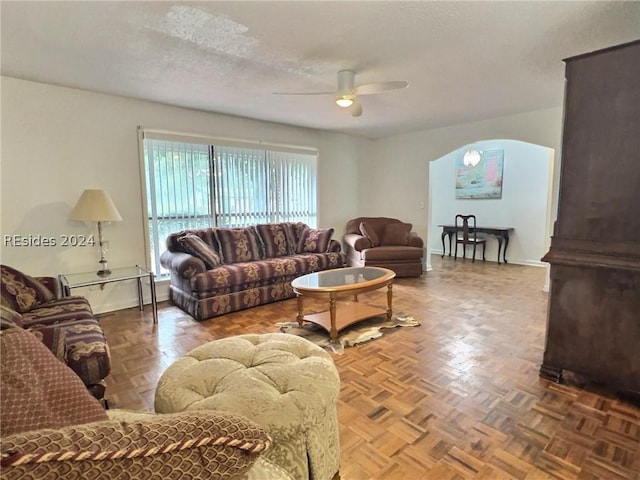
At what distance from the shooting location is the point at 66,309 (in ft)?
7.82

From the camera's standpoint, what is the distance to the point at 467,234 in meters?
6.36

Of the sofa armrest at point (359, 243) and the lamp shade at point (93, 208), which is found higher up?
the lamp shade at point (93, 208)

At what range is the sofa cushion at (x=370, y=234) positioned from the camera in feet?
17.5

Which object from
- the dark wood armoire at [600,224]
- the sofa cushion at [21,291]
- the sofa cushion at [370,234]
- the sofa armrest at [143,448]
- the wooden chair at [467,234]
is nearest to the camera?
the sofa armrest at [143,448]

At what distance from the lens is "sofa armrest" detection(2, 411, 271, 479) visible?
0.48m

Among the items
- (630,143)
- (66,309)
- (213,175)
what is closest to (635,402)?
(630,143)

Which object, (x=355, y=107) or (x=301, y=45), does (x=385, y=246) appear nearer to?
(x=355, y=107)

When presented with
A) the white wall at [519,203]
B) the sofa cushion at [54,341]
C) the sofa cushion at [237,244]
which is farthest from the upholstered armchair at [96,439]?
the white wall at [519,203]

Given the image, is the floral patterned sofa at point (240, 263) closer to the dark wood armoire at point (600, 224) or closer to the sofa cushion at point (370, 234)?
the sofa cushion at point (370, 234)

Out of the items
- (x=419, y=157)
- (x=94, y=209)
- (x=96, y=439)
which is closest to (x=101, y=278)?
(x=94, y=209)

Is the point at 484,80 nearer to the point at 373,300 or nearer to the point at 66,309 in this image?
the point at 373,300

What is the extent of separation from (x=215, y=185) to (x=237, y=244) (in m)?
0.87

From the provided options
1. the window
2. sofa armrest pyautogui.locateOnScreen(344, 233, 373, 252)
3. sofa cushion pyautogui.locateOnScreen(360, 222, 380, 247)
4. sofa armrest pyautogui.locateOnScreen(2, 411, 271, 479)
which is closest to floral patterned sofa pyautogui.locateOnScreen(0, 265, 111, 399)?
sofa armrest pyautogui.locateOnScreen(2, 411, 271, 479)

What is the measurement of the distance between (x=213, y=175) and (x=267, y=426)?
150 inches
